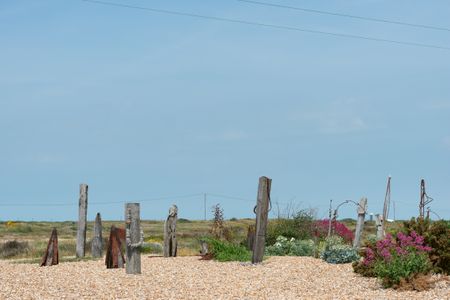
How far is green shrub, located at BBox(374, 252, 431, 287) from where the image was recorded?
1562 centimetres

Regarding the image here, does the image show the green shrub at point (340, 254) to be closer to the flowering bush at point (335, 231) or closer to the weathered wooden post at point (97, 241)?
the flowering bush at point (335, 231)

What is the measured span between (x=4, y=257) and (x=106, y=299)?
14.3m

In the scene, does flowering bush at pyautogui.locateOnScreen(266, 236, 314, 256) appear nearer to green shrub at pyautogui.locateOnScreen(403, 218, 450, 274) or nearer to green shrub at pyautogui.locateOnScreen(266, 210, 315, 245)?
green shrub at pyautogui.locateOnScreen(266, 210, 315, 245)

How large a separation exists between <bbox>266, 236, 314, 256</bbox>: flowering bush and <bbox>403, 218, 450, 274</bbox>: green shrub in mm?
6424

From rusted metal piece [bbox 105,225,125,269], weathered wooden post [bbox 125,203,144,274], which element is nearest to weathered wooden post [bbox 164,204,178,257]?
rusted metal piece [bbox 105,225,125,269]

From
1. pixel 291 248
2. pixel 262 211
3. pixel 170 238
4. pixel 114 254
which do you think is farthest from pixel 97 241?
pixel 291 248

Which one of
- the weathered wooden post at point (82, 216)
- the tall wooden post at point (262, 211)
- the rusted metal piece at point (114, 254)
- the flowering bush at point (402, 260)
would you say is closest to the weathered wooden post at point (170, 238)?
the weathered wooden post at point (82, 216)

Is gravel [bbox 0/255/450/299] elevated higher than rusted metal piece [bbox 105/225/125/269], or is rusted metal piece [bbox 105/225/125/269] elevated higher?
rusted metal piece [bbox 105/225/125/269]

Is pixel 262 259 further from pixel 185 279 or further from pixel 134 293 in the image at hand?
pixel 134 293

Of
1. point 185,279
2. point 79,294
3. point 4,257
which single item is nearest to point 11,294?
point 79,294

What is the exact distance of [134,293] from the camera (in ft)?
49.8

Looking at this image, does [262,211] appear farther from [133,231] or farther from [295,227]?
[295,227]

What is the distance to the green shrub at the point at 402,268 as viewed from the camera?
15.6 m

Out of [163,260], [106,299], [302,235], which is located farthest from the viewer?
[302,235]
